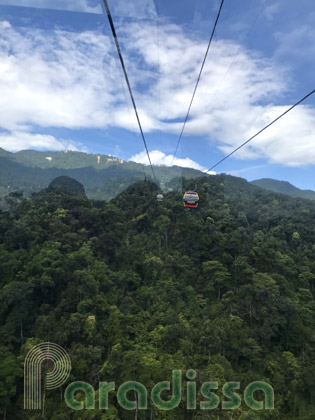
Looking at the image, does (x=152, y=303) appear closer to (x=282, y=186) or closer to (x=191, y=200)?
(x=191, y=200)

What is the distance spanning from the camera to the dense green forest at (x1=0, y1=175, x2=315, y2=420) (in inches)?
461

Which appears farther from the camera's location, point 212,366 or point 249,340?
point 249,340

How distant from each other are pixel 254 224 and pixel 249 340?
1620 cm

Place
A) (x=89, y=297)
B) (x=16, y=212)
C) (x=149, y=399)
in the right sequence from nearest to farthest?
(x=149, y=399) < (x=89, y=297) < (x=16, y=212)

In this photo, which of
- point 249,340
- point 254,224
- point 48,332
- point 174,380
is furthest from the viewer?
point 254,224

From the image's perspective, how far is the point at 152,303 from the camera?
17.4 metres

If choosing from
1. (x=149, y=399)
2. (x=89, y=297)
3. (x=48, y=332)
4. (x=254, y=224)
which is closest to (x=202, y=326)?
(x=149, y=399)

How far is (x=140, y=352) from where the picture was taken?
13.2 metres

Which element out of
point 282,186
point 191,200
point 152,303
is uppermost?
point 282,186

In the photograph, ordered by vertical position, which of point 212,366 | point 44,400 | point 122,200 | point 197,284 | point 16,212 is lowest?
point 44,400

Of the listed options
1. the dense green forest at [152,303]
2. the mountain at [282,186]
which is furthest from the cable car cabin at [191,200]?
the mountain at [282,186]

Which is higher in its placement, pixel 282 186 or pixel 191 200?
pixel 282 186

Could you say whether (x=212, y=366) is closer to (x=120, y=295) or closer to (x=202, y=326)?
(x=202, y=326)

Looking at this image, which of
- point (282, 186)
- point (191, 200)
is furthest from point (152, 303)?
point (282, 186)
